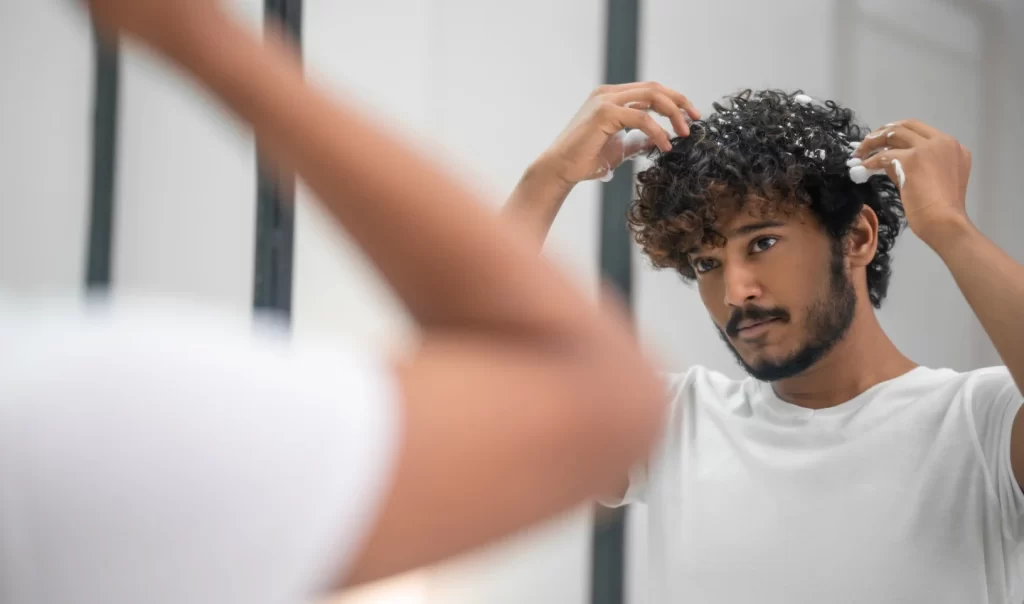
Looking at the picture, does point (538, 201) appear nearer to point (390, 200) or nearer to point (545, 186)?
point (545, 186)

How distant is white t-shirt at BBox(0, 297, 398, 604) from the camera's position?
24cm

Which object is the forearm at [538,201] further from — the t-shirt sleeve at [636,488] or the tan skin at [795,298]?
the t-shirt sleeve at [636,488]

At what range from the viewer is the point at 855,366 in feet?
3.90

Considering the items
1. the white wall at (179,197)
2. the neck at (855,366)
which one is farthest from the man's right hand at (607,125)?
the white wall at (179,197)

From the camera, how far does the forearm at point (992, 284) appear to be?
922 millimetres

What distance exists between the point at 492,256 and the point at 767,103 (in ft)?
3.85

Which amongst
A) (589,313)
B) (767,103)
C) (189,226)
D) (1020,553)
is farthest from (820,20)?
(589,313)

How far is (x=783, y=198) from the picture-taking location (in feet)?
3.94

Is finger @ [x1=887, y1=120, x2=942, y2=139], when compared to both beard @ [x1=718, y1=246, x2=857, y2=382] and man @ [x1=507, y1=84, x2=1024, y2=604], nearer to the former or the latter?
man @ [x1=507, y1=84, x2=1024, y2=604]

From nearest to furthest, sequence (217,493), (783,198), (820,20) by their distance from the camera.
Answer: (217,493)
(783,198)
(820,20)

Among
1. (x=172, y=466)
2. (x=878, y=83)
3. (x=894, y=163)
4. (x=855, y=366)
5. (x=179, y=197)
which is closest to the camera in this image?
(x=172, y=466)

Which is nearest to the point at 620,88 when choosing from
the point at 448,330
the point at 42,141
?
the point at 448,330

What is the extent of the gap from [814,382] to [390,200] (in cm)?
105

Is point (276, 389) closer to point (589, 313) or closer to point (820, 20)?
point (589, 313)
